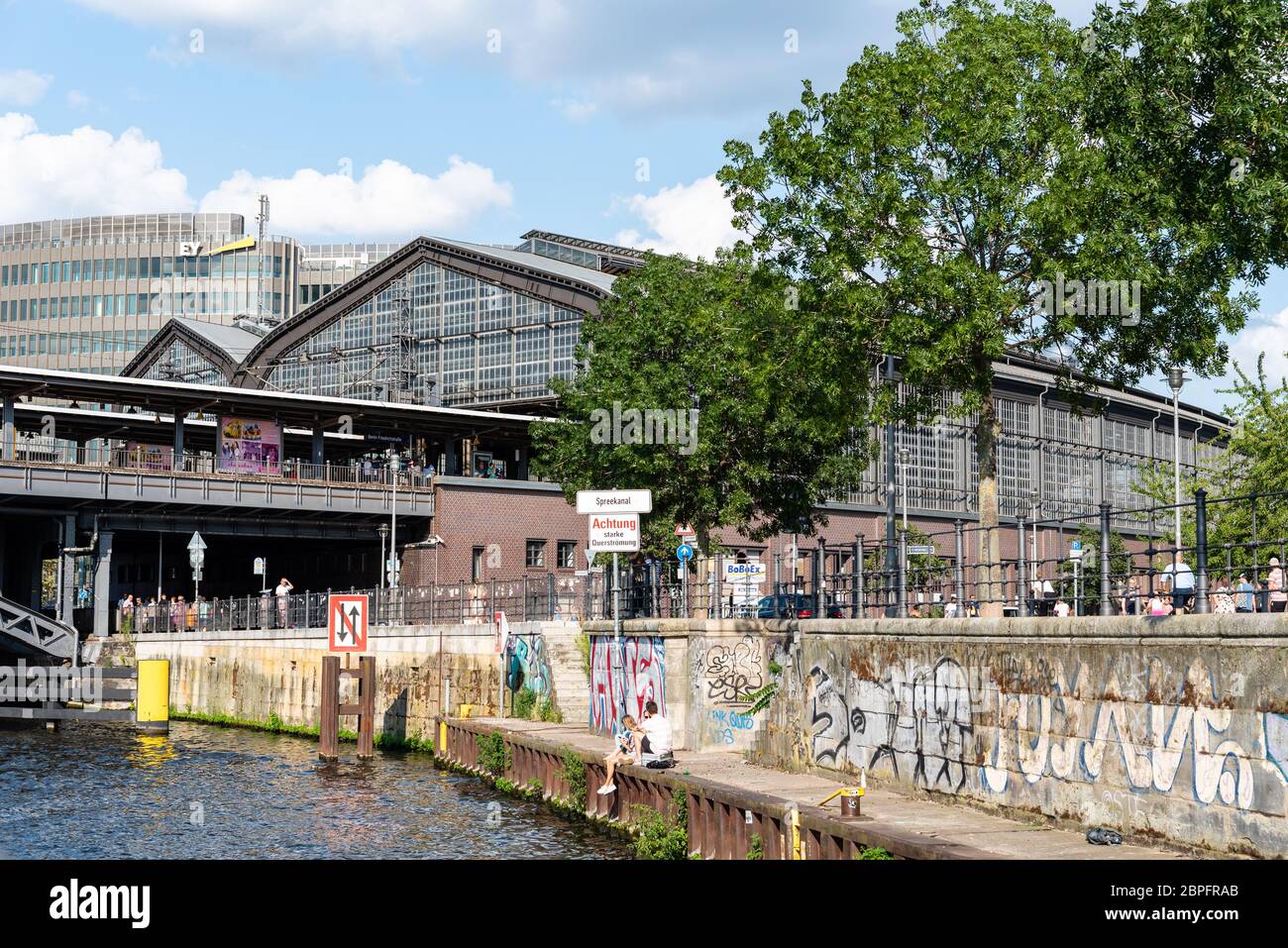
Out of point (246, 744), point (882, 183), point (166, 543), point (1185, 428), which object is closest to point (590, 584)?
point (246, 744)

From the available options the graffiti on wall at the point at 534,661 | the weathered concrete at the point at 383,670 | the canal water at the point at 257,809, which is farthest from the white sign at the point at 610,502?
the graffiti on wall at the point at 534,661

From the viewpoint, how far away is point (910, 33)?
2823 cm

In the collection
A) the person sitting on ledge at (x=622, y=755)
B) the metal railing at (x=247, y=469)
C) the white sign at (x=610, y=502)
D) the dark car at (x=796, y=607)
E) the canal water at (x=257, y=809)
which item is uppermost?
the metal railing at (x=247, y=469)

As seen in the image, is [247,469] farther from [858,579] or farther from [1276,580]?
[1276,580]

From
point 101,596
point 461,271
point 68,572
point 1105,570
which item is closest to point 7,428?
point 68,572

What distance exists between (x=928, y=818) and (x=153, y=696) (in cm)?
3805

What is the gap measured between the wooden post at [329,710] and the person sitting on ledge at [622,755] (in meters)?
15.6

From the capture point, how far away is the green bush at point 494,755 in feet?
110

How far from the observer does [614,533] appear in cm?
2564

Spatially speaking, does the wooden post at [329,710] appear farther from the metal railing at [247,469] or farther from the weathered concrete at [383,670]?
the metal railing at [247,469]
